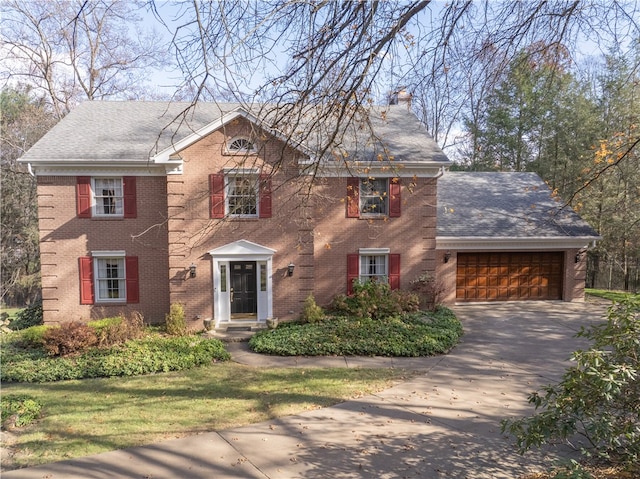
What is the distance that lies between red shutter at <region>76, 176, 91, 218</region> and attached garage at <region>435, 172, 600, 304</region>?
43.6 ft

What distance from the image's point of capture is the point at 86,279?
14.7m

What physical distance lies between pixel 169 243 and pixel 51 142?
18.8 ft

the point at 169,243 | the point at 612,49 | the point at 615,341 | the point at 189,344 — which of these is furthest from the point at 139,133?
the point at 615,341

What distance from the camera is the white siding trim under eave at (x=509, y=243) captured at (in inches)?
678

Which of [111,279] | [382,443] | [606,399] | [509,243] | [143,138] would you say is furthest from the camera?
[509,243]

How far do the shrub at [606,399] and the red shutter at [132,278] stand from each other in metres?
13.2

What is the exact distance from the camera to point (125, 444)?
21.5 ft

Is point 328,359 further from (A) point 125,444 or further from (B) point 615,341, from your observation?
(B) point 615,341

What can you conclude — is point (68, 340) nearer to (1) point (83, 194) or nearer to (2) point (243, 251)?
(1) point (83, 194)

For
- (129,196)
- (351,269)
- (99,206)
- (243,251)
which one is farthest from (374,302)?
(99,206)

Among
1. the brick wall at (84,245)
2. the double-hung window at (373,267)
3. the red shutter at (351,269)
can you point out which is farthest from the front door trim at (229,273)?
the double-hung window at (373,267)

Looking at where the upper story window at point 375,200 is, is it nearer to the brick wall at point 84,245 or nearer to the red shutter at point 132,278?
the brick wall at point 84,245

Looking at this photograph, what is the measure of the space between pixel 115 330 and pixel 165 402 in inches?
187

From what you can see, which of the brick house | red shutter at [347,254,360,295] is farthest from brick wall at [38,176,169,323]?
red shutter at [347,254,360,295]
